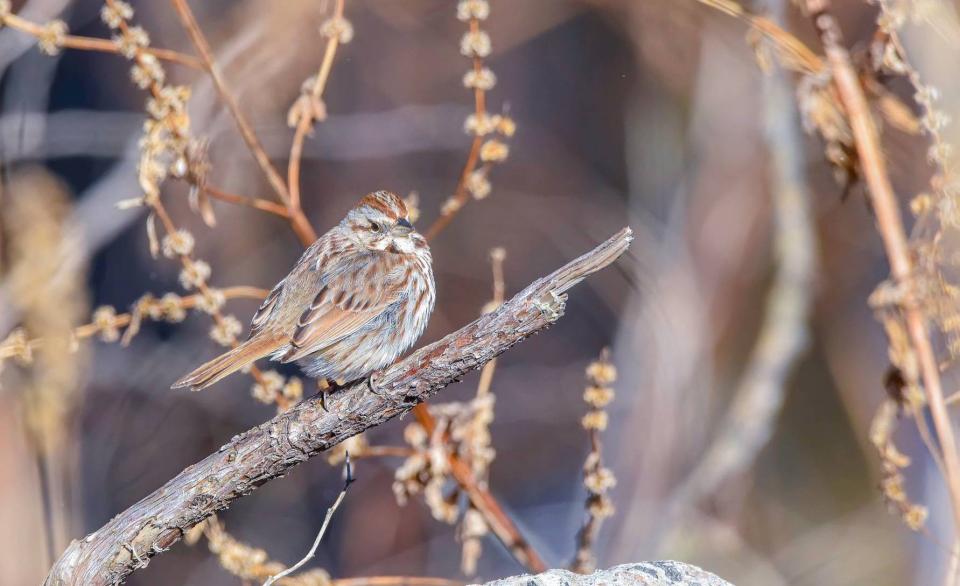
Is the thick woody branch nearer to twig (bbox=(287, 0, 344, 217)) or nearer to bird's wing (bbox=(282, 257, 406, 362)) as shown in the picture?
bird's wing (bbox=(282, 257, 406, 362))

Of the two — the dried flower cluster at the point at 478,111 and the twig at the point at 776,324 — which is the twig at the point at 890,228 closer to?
the dried flower cluster at the point at 478,111

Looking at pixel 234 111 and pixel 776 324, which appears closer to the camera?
pixel 234 111

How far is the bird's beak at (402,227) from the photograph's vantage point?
3.50 m

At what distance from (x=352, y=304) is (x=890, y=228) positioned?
5.70ft

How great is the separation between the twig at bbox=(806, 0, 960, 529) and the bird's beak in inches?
58.3

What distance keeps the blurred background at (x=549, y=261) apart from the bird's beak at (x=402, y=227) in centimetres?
192

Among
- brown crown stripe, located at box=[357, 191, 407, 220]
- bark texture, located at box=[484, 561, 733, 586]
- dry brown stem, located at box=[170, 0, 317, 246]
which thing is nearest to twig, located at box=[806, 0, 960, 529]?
bark texture, located at box=[484, 561, 733, 586]

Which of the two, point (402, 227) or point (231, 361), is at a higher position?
point (402, 227)

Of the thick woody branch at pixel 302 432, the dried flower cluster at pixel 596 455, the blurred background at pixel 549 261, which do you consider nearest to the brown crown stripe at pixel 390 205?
the dried flower cluster at pixel 596 455

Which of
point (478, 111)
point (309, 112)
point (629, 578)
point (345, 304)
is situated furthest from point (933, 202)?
point (309, 112)

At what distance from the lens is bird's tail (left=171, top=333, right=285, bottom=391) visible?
9.65 ft

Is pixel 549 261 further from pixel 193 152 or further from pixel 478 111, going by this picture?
pixel 193 152

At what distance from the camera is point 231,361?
3025mm

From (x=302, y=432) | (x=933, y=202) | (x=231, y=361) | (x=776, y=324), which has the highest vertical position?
(x=776, y=324)
